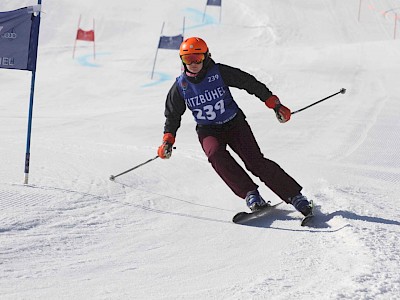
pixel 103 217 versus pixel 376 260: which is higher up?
pixel 376 260

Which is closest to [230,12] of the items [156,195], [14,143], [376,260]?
[14,143]

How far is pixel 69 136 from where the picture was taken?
383 inches

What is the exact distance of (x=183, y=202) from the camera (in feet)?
18.4

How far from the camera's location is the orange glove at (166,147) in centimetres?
532

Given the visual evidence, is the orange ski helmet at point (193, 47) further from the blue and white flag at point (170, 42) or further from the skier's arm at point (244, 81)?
the blue and white flag at point (170, 42)

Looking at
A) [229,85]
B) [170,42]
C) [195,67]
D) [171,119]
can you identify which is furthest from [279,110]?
[170,42]

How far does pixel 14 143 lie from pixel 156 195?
301cm

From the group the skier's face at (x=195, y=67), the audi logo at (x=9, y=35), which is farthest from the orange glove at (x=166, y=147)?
the audi logo at (x=9, y=35)

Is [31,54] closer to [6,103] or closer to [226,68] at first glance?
[226,68]

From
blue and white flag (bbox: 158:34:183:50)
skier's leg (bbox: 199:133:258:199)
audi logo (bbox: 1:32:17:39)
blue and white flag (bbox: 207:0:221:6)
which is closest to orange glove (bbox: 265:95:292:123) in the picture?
skier's leg (bbox: 199:133:258:199)

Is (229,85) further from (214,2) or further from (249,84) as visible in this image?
(214,2)

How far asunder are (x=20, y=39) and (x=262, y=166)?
7.26 ft

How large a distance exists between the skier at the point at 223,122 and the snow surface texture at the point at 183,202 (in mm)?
260

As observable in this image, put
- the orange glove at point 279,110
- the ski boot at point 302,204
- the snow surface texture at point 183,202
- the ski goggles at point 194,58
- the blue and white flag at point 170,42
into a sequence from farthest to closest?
the blue and white flag at point 170,42
the orange glove at point 279,110
the ski goggles at point 194,58
the ski boot at point 302,204
the snow surface texture at point 183,202
